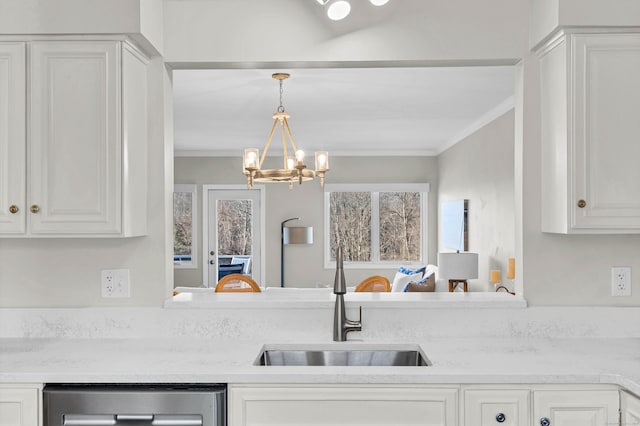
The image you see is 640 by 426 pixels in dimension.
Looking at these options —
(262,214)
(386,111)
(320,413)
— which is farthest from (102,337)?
(262,214)

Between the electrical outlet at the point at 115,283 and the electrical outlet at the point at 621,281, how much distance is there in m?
2.02

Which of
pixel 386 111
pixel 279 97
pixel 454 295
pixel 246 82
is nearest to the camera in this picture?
pixel 454 295

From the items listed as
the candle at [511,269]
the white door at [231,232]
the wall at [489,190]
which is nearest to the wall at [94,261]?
the candle at [511,269]

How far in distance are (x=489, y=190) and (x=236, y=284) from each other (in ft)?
8.69

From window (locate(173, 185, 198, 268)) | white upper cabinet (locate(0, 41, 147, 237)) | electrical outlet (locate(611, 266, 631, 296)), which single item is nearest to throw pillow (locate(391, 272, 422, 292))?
window (locate(173, 185, 198, 268))

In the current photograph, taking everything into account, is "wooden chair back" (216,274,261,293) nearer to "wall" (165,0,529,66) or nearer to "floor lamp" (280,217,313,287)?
"wall" (165,0,529,66)

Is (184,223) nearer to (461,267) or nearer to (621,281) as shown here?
(461,267)

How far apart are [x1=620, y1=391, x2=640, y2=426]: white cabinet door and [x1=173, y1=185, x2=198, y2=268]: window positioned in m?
7.29

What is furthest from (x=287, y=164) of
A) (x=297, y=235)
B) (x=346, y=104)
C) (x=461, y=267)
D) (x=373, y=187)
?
(x=373, y=187)

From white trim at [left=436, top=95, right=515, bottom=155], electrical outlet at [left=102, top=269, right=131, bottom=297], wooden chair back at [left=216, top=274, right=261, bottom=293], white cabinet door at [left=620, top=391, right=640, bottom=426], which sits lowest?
white cabinet door at [left=620, top=391, right=640, bottom=426]

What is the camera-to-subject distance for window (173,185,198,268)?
8469 millimetres

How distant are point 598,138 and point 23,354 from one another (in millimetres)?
2240

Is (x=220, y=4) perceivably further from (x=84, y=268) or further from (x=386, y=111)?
(x=386, y=111)

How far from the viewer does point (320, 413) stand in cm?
178
